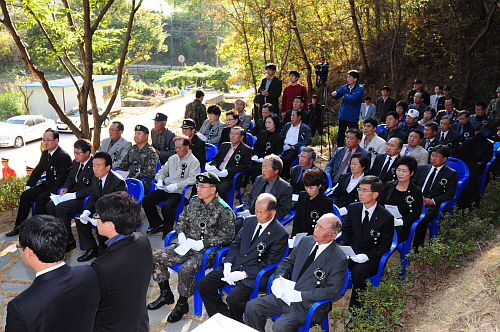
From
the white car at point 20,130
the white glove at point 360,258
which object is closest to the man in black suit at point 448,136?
the white glove at point 360,258

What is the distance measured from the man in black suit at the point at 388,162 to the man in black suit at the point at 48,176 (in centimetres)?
429

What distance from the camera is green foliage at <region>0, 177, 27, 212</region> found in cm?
726

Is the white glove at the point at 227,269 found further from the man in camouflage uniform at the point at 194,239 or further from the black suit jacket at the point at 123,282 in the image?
the black suit jacket at the point at 123,282

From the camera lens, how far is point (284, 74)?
590 inches

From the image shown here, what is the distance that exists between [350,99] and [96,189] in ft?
15.7

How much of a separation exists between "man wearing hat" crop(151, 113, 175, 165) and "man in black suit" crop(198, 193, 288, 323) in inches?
141

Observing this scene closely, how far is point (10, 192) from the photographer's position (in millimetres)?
7305

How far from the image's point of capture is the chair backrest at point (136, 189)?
6050 millimetres

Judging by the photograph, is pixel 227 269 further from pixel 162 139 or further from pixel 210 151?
pixel 162 139

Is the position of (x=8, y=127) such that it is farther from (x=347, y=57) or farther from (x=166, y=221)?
(x=166, y=221)

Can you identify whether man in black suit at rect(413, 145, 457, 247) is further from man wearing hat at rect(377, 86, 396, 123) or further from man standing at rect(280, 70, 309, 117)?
man wearing hat at rect(377, 86, 396, 123)

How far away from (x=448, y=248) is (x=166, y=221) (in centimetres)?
343

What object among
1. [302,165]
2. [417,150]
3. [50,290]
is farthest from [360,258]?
[50,290]

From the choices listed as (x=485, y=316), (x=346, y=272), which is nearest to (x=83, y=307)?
(x=346, y=272)
